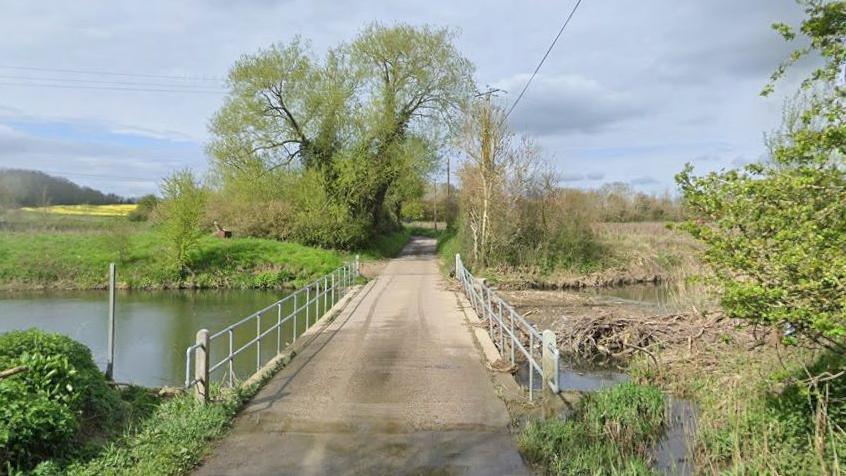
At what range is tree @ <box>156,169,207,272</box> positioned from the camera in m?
29.6

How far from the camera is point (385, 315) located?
1482cm

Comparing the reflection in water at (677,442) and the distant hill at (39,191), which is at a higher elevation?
the distant hill at (39,191)

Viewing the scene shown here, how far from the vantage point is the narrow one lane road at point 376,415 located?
18.0ft

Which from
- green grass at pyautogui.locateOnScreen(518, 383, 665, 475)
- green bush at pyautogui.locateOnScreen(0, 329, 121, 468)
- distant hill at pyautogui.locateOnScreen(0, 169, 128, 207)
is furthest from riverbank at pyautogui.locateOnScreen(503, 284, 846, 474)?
distant hill at pyautogui.locateOnScreen(0, 169, 128, 207)

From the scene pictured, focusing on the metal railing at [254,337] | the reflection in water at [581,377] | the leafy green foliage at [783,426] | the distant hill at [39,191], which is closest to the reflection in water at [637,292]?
the metal railing at [254,337]

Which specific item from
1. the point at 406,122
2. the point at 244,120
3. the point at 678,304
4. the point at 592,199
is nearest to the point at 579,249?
the point at 592,199

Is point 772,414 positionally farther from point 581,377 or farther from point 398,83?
point 398,83

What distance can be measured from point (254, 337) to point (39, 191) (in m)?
51.1

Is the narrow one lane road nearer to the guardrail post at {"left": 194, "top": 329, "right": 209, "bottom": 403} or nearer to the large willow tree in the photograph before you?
the guardrail post at {"left": 194, "top": 329, "right": 209, "bottom": 403}

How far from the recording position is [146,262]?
101ft

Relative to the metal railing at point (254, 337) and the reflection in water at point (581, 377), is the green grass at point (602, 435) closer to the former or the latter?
the reflection in water at point (581, 377)

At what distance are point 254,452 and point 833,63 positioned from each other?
20.6 feet

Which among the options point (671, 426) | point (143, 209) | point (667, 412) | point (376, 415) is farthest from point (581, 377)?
point (143, 209)

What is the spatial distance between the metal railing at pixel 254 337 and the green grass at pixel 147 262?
12.6 feet
